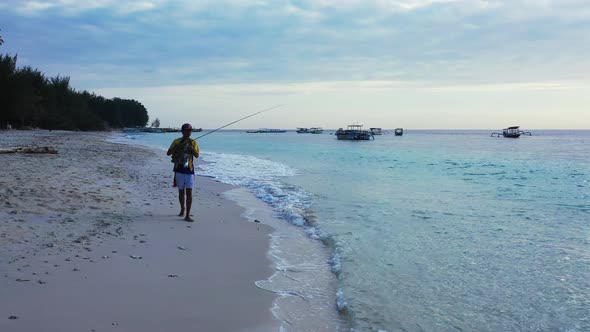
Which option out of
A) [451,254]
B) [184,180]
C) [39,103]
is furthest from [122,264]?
[39,103]

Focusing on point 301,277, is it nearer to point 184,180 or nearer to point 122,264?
point 122,264

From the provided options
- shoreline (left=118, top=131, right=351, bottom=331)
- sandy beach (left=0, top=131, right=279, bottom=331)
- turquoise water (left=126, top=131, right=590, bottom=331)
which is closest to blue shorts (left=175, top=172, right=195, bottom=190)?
sandy beach (left=0, top=131, right=279, bottom=331)

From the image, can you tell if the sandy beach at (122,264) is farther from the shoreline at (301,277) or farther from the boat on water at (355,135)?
the boat on water at (355,135)

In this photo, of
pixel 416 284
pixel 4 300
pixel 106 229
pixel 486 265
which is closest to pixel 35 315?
pixel 4 300

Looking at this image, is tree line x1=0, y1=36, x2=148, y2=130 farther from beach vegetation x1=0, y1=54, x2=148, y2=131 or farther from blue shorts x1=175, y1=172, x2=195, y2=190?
blue shorts x1=175, y1=172, x2=195, y2=190

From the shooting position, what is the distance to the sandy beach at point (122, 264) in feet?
12.4

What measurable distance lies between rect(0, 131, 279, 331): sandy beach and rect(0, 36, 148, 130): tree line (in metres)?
40.4

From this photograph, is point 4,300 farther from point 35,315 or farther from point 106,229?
point 106,229

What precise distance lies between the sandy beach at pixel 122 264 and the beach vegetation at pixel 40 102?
40.4 meters

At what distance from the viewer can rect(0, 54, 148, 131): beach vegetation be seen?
43.1 meters

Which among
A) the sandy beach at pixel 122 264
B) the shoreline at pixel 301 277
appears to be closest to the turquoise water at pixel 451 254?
the shoreline at pixel 301 277

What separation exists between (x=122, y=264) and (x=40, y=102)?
A: 59.4m

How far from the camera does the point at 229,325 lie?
151 inches

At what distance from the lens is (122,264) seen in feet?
16.7
